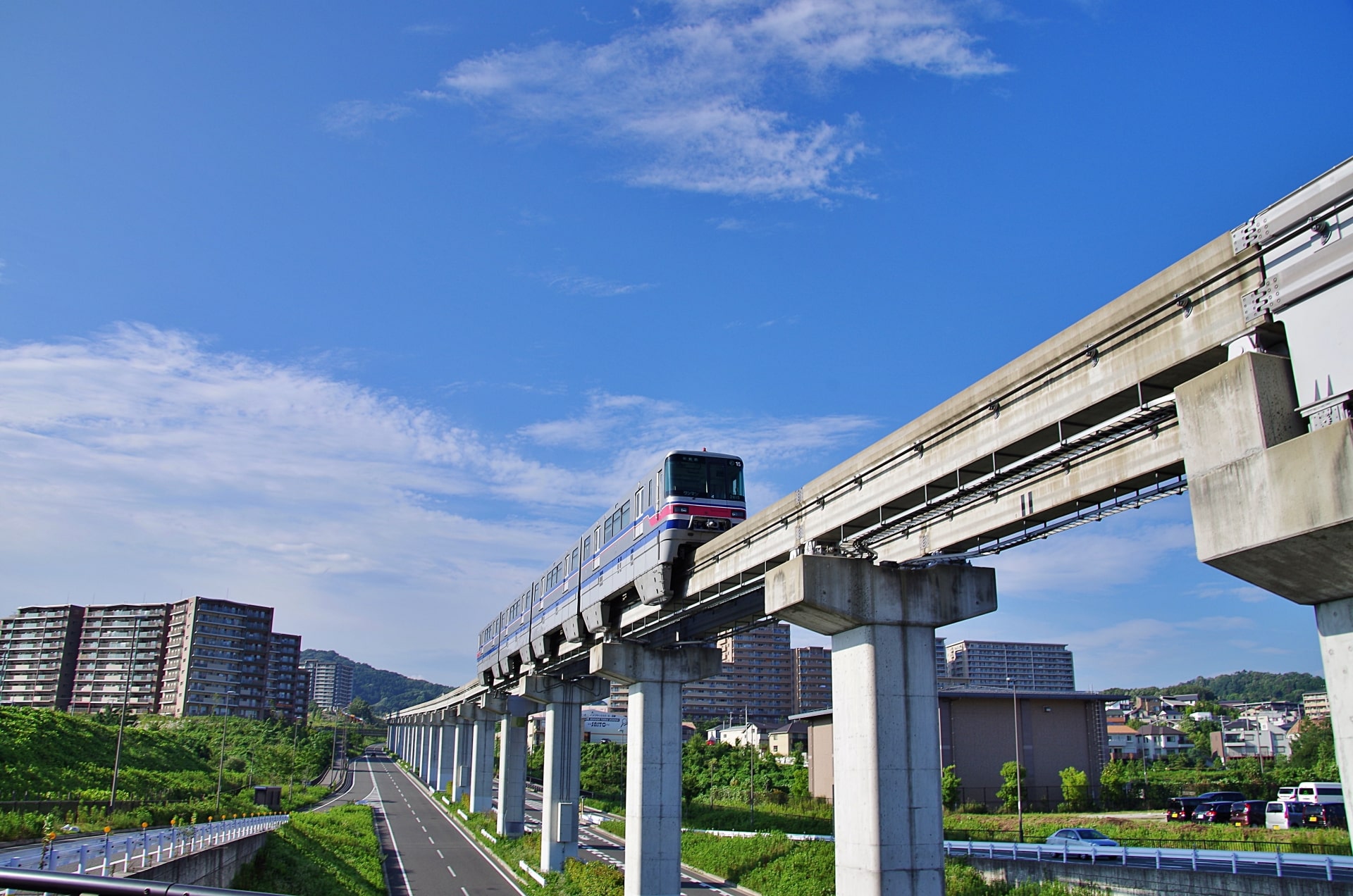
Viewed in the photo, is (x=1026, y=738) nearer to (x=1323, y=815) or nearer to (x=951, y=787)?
(x=951, y=787)

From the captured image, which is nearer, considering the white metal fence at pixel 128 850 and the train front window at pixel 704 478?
the white metal fence at pixel 128 850

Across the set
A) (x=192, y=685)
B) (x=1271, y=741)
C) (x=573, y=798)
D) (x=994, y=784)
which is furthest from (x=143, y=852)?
(x=1271, y=741)

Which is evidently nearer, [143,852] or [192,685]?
[143,852]

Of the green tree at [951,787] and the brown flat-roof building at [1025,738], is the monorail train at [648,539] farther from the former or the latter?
the brown flat-roof building at [1025,738]

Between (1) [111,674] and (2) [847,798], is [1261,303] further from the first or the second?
(1) [111,674]

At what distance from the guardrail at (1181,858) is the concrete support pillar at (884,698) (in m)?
12.1

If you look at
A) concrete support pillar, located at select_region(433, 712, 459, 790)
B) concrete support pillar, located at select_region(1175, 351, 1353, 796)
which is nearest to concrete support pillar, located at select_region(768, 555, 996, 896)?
concrete support pillar, located at select_region(1175, 351, 1353, 796)

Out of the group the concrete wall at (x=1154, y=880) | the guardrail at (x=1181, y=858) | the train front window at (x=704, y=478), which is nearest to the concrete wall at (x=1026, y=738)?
the guardrail at (x=1181, y=858)

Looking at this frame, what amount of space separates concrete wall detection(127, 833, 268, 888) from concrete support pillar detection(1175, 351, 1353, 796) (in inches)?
817

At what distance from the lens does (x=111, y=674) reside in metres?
153

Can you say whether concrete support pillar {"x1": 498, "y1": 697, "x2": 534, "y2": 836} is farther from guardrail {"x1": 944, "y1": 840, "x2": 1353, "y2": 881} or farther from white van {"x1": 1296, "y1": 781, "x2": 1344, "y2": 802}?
white van {"x1": 1296, "y1": 781, "x2": 1344, "y2": 802}

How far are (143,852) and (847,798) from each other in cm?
1785

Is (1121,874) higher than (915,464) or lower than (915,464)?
lower

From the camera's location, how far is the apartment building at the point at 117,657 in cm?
15238
